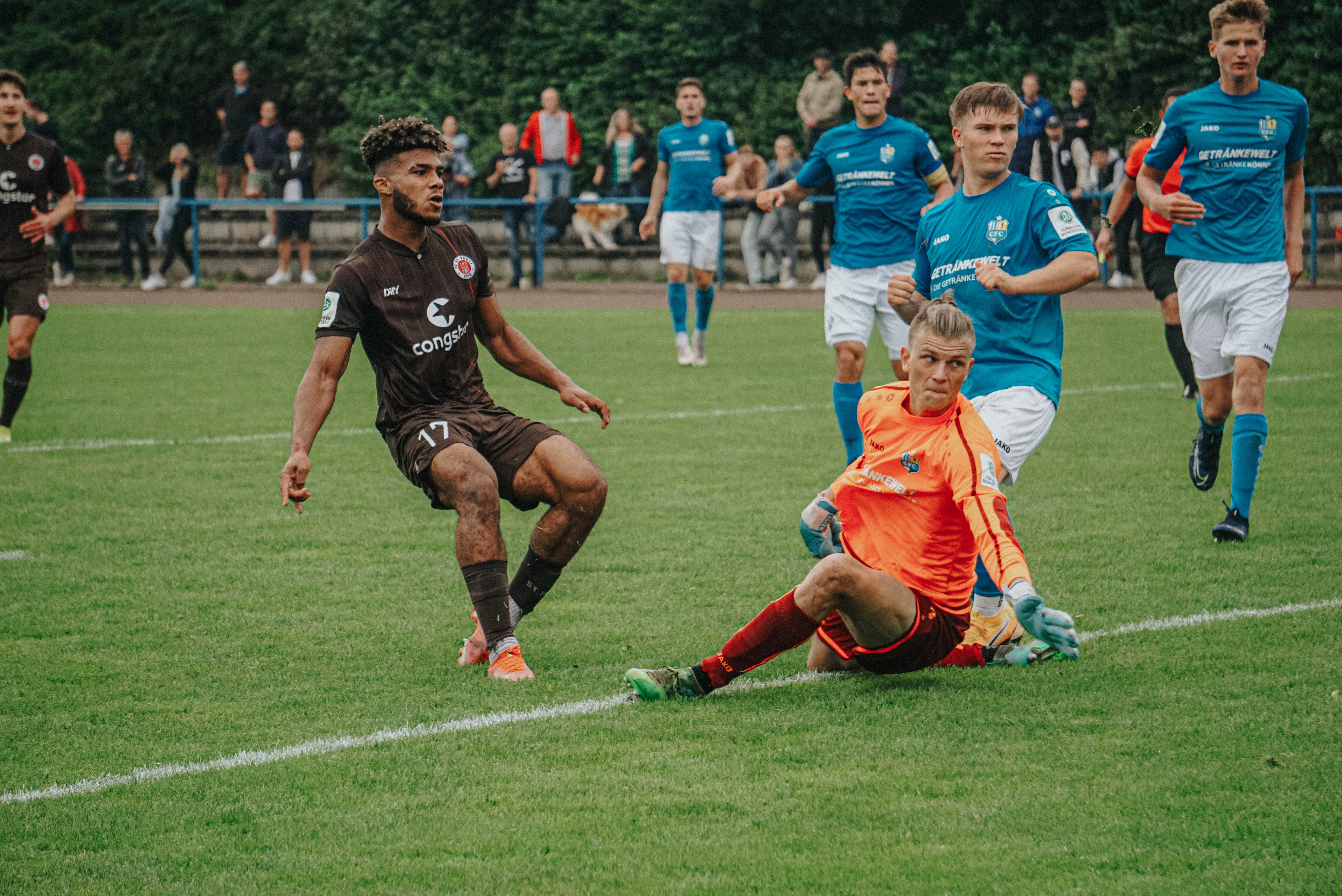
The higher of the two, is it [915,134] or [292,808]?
[915,134]

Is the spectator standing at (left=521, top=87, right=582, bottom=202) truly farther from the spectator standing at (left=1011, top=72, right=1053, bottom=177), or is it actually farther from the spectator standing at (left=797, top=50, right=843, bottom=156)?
the spectator standing at (left=1011, top=72, right=1053, bottom=177)

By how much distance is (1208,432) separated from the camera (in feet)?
26.2

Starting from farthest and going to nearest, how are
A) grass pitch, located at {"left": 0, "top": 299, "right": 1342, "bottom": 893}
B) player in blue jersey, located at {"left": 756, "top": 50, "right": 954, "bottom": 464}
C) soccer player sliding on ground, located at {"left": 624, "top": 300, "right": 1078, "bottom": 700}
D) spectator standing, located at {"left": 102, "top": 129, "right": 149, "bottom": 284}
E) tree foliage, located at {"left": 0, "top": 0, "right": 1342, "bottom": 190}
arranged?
spectator standing, located at {"left": 102, "top": 129, "right": 149, "bottom": 284} → tree foliage, located at {"left": 0, "top": 0, "right": 1342, "bottom": 190} → player in blue jersey, located at {"left": 756, "top": 50, "right": 954, "bottom": 464} → soccer player sliding on ground, located at {"left": 624, "top": 300, "right": 1078, "bottom": 700} → grass pitch, located at {"left": 0, "top": 299, "right": 1342, "bottom": 893}

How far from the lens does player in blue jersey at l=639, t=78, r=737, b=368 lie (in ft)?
50.3

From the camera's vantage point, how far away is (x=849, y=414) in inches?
349

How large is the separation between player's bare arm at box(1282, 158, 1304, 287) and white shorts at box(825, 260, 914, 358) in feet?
6.87

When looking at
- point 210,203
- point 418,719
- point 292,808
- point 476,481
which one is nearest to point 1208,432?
point 476,481

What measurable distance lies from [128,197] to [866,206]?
21.2m

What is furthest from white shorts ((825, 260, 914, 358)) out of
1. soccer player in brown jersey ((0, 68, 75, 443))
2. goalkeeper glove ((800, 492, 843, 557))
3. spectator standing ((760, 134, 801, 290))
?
spectator standing ((760, 134, 801, 290))

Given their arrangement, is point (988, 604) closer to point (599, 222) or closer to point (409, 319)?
point (409, 319)

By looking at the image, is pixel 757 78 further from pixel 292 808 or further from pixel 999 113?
pixel 292 808

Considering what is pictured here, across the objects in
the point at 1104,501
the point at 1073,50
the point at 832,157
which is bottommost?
the point at 1104,501

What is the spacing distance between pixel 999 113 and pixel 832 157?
368 centimetres

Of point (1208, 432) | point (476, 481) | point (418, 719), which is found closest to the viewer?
point (418, 719)
